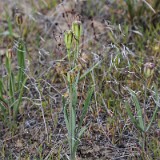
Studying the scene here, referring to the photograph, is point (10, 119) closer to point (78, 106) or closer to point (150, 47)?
point (78, 106)

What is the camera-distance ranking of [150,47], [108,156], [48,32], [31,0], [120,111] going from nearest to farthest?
[108,156], [120,111], [150,47], [48,32], [31,0]

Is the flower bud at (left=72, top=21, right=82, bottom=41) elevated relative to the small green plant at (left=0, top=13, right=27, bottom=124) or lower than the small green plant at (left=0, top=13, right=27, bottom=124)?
elevated

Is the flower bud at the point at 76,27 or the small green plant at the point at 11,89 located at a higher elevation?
the flower bud at the point at 76,27

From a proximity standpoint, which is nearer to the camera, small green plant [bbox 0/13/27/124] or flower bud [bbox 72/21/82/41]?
flower bud [bbox 72/21/82/41]

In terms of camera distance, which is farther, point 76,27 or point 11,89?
point 11,89

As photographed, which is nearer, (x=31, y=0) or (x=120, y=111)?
(x=120, y=111)

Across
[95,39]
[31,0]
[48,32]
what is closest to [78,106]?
[95,39]

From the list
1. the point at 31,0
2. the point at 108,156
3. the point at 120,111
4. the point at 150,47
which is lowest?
the point at 108,156

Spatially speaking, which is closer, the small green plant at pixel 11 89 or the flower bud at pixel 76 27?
the flower bud at pixel 76 27

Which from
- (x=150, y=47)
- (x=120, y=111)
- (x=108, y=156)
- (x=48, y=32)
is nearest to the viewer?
(x=108, y=156)

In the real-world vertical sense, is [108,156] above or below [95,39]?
below

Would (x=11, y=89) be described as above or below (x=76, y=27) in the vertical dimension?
below
